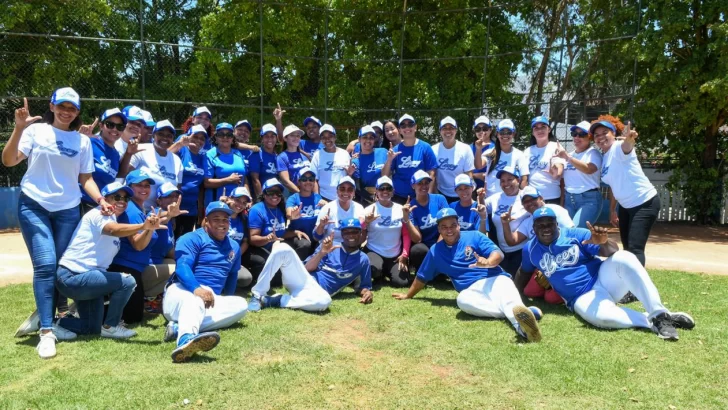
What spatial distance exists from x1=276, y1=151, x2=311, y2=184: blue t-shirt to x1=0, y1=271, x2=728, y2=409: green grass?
283 cm

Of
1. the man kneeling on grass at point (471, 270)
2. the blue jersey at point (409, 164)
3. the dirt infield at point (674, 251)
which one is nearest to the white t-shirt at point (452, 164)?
the blue jersey at point (409, 164)

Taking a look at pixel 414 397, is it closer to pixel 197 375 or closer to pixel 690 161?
pixel 197 375

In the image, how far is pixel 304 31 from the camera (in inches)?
666

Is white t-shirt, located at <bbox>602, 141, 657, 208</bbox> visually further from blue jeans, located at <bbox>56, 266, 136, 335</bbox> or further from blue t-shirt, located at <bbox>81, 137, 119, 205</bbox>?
blue t-shirt, located at <bbox>81, 137, 119, 205</bbox>

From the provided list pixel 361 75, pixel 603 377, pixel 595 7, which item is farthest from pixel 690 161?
pixel 603 377

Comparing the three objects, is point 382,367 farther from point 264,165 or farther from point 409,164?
Result: point 264,165

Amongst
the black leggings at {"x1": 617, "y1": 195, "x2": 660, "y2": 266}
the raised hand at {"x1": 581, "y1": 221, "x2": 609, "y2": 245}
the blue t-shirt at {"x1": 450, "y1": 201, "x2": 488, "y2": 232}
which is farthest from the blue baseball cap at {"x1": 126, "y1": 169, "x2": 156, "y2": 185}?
the black leggings at {"x1": 617, "y1": 195, "x2": 660, "y2": 266}

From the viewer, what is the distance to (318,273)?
265 inches

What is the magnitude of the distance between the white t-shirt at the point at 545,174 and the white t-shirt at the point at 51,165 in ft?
17.3

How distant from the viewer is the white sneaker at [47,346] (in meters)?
4.66

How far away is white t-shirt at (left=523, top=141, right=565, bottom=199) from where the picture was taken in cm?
743

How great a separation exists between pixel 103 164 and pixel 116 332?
1.77 metres

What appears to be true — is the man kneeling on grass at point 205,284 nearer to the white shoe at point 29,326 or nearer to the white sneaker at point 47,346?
the white sneaker at point 47,346

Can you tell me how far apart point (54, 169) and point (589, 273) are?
4.95 metres
